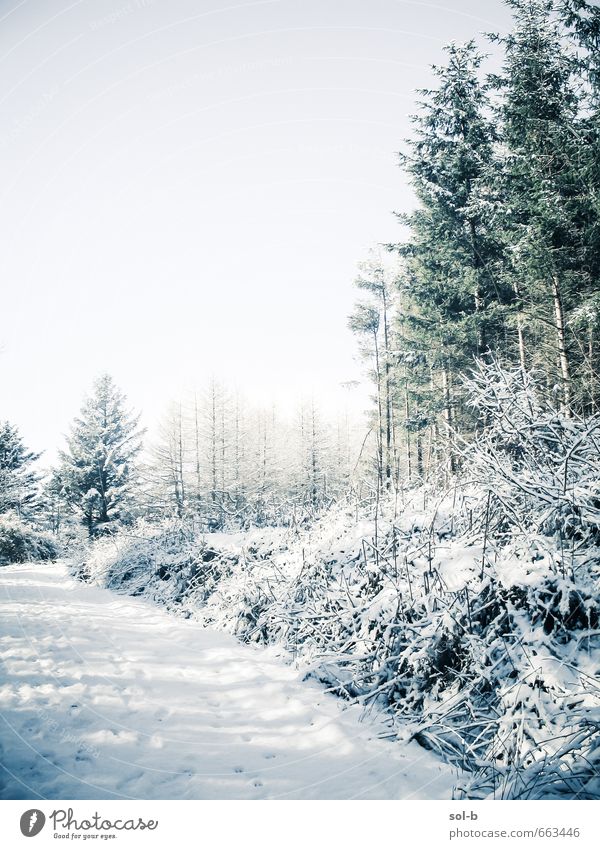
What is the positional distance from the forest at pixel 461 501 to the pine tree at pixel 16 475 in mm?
253

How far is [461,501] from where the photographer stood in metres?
4.55

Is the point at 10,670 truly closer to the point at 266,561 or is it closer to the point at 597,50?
the point at 266,561

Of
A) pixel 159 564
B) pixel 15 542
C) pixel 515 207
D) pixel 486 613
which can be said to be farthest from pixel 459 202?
pixel 15 542

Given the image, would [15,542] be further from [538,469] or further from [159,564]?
[538,469]

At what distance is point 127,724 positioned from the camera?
3033mm

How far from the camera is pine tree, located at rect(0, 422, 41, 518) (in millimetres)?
14150

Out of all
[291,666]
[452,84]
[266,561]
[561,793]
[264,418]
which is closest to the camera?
[561,793]

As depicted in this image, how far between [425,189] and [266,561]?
12948 millimetres

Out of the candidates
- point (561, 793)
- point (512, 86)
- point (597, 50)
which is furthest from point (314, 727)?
point (512, 86)

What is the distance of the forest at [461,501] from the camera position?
2.72 metres

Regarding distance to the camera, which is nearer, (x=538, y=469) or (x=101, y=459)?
(x=538, y=469)
